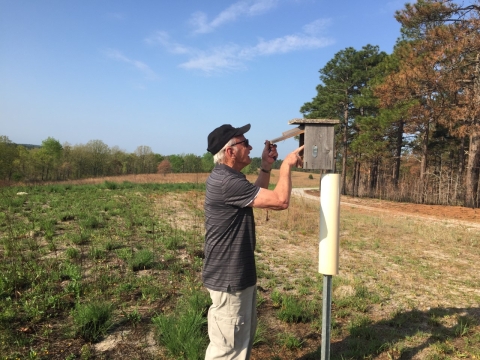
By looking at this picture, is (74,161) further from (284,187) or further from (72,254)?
(284,187)

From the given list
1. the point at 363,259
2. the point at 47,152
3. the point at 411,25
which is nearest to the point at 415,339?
the point at 363,259

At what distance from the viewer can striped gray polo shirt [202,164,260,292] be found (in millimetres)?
1959

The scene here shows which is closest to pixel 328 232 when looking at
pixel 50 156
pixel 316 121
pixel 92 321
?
pixel 316 121

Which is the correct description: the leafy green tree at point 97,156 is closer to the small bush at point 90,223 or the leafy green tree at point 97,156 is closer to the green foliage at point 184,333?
the small bush at point 90,223

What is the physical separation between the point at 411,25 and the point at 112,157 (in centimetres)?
4516

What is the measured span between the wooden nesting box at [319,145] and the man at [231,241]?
0.72 feet

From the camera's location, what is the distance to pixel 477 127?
560 inches

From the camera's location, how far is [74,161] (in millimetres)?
45344

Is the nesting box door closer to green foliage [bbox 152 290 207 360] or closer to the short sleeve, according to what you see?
the short sleeve

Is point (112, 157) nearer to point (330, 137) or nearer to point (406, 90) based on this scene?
point (406, 90)

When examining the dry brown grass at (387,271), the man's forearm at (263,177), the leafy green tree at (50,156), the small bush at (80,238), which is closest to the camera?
the man's forearm at (263,177)

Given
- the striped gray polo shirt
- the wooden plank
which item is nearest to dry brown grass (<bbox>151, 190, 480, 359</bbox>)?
the striped gray polo shirt

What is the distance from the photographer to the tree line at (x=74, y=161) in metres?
36.2

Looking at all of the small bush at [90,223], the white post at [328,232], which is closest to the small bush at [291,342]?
the white post at [328,232]
